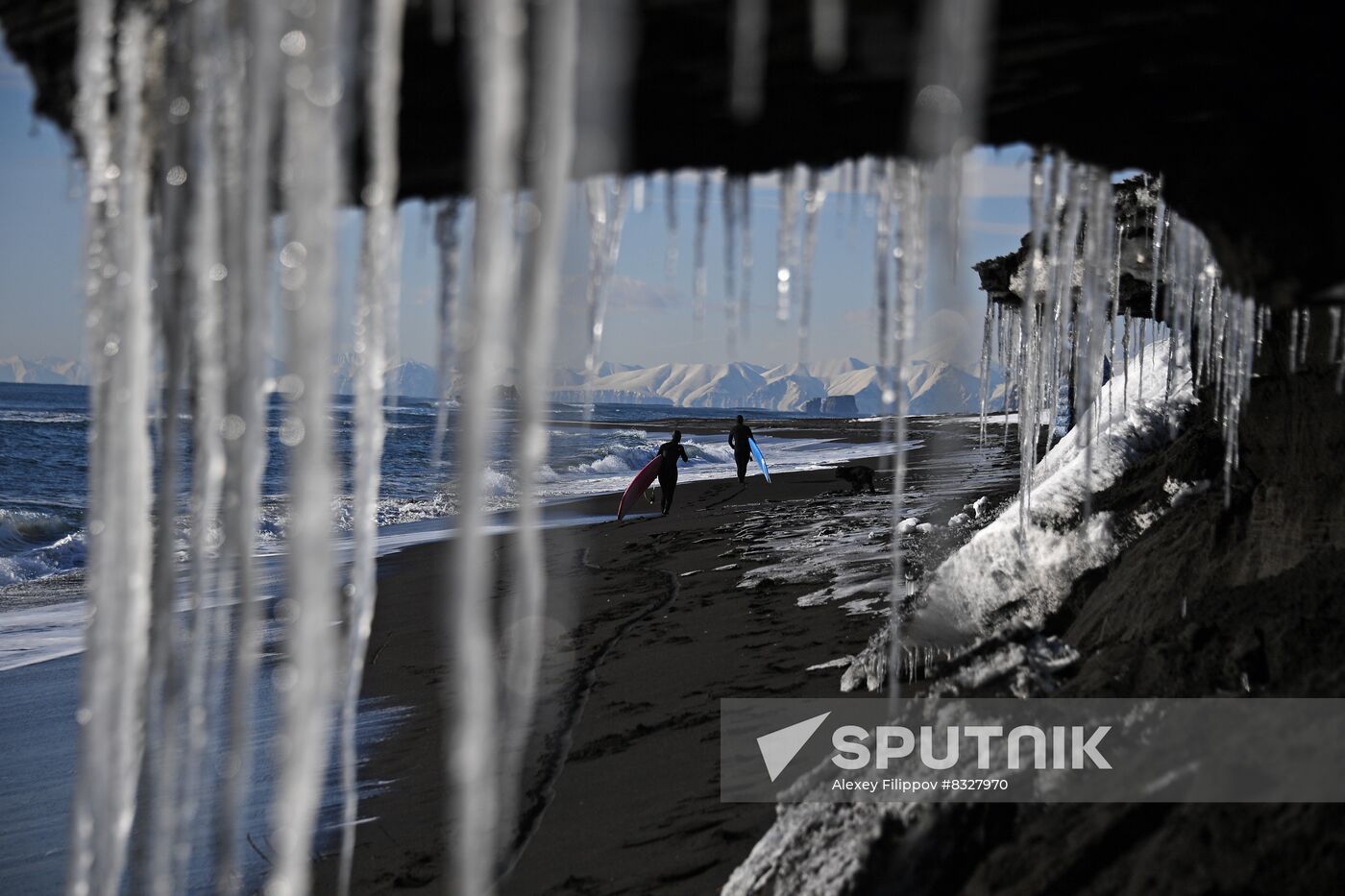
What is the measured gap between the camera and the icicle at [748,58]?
1.74 metres

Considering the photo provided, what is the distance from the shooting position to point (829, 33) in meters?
1.77

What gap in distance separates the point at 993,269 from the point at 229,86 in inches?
292

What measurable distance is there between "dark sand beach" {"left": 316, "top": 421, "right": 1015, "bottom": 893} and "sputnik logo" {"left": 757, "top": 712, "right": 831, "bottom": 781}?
0.28 metres

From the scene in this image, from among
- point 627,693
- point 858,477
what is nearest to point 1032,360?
point 627,693

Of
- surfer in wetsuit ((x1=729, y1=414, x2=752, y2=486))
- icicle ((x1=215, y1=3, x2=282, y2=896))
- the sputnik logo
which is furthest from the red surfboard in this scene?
icicle ((x1=215, y1=3, x2=282, y2=896))

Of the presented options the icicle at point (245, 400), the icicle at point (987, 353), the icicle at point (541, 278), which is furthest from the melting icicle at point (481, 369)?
the icicle at point (987, 353)

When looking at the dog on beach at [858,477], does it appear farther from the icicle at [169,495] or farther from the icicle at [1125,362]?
the icicle at [169,495]

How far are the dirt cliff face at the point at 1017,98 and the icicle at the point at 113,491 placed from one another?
25 centimetres

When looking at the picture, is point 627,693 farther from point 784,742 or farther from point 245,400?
point 245,400

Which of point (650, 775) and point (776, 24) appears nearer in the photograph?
point (776, 24)

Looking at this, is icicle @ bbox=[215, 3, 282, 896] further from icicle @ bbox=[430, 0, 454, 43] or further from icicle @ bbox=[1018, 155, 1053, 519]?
icicle @ bbox=[1018, 155, 1053, 519]

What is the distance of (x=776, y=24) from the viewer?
5.80 ft

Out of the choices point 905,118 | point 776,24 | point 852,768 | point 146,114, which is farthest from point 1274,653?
point 146,114

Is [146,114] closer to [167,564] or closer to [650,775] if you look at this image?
[167,564]
